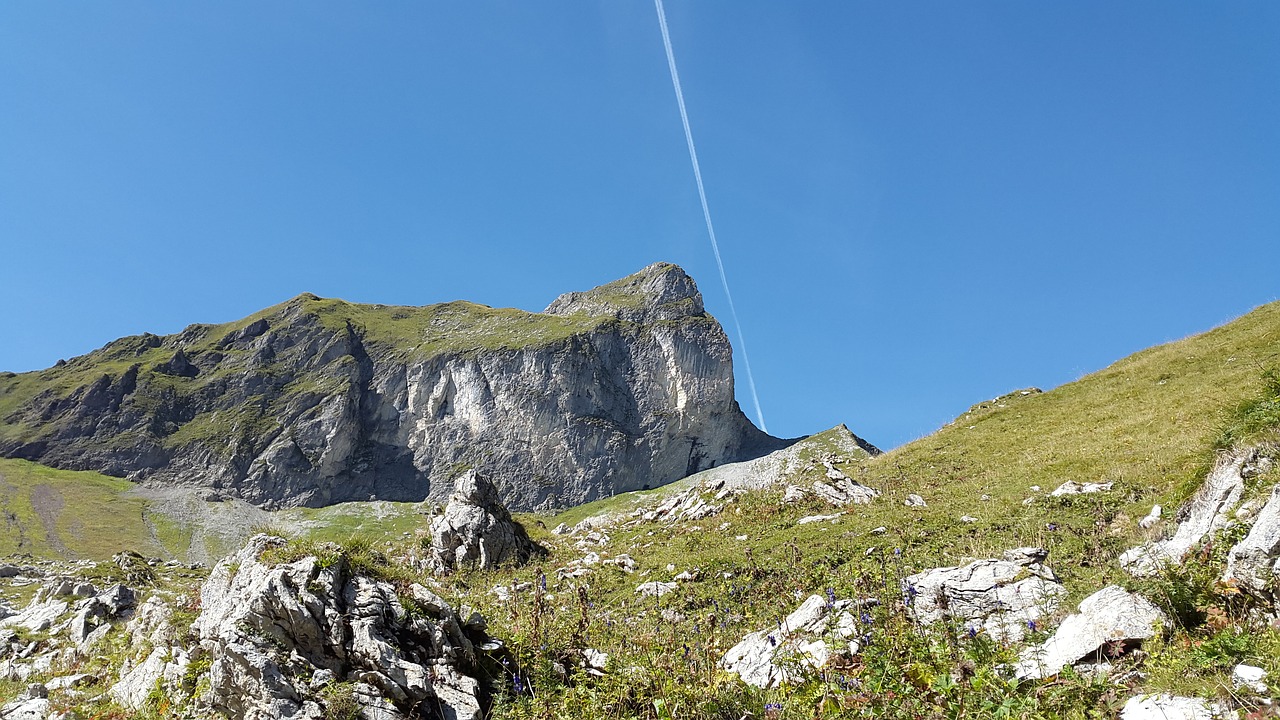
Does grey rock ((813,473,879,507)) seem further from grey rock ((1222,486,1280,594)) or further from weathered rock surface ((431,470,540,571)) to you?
grey rock ((1222,486,1280,594))

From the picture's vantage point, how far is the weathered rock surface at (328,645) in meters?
7.36

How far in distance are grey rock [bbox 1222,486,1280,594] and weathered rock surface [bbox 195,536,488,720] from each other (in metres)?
8.63

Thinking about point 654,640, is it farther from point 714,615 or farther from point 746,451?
point 746,451

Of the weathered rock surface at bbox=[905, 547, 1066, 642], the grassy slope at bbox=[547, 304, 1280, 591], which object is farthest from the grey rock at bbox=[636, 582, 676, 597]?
the weathered rock surface at bbox=[905, 547, 1066, 642]

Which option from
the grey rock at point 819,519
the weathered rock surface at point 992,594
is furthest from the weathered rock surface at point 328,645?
the grey rock at point 819,519

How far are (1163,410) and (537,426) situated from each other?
162m

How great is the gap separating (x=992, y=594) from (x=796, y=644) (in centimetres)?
323

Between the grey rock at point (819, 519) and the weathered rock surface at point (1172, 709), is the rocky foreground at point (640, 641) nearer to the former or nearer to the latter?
the weathered rock surface at point (1172, 709)

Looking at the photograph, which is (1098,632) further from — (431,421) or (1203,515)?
(431,421)

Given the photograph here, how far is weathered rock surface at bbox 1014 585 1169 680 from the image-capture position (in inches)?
243

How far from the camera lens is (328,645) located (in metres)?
8.26

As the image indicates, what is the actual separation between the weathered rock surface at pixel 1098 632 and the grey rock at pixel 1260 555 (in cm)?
89

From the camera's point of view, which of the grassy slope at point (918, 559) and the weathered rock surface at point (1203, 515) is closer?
the grassy slope at point (918, 559)

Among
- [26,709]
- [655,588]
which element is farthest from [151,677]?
[655,588]
